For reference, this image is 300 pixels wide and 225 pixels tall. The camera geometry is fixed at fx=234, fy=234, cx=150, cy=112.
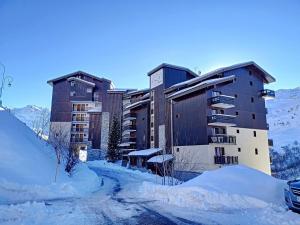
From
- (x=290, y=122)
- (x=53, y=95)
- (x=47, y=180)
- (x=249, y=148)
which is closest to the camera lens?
(x=47, y=180)

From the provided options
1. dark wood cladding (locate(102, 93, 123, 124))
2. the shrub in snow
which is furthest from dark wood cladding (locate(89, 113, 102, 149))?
the shrub in snow

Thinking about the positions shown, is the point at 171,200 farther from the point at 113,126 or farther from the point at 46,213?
the point at 113,126

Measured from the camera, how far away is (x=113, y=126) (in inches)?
2157

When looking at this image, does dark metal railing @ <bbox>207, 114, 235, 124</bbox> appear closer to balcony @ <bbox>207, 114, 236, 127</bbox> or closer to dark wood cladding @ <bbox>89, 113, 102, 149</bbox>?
balcony @ <bbox>207, 114, 236, 127</bbox>

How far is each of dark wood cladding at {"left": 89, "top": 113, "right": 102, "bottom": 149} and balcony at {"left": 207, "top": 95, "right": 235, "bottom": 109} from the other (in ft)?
112

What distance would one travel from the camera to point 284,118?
9819 centimetres

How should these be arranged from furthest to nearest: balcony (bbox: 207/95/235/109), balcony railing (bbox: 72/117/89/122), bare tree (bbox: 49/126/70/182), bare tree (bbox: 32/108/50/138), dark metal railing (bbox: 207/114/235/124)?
balcony railing (bbox: 72/117/89/122)
bare tree (bbox: 32/108/50/138)
balcony (bbox: 207/95/235/109)
dark metal railing (bbox: 207/114/235/124)
bare tree (bbox: 49/126/70/182)

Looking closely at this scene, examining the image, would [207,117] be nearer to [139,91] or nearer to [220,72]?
[220,72]

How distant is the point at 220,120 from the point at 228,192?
19.8 m

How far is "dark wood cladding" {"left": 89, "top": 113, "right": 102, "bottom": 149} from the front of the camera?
189 feet

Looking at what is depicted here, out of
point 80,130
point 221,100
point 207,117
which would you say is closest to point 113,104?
point 80,130

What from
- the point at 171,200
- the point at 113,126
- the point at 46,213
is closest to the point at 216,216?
the point at 171,200

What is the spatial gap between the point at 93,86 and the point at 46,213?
177 feet

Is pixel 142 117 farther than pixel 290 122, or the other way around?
pixel 290 122
